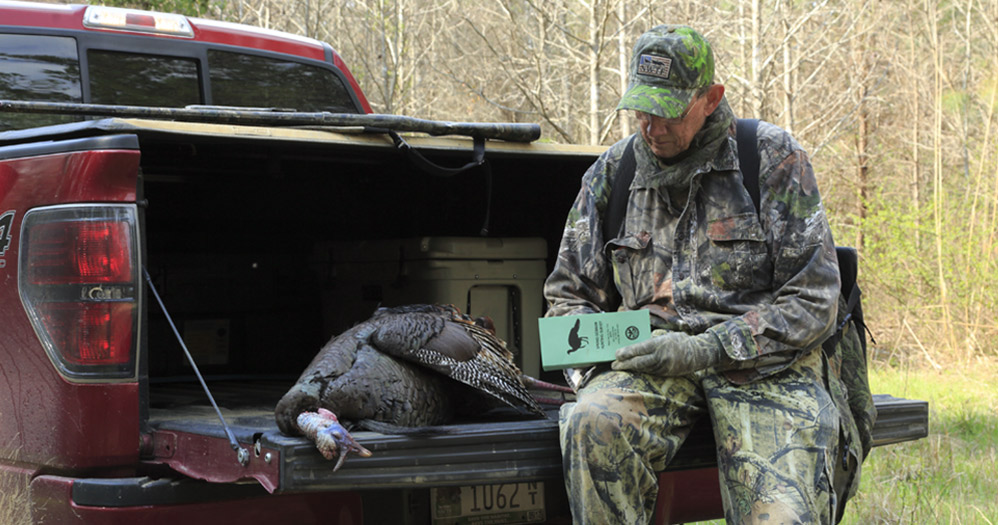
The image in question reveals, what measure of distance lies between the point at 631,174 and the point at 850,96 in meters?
9.51

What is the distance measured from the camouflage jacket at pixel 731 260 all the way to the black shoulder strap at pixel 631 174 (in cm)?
2

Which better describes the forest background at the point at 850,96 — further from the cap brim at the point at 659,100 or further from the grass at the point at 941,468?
the cap brim at the point at 659,100

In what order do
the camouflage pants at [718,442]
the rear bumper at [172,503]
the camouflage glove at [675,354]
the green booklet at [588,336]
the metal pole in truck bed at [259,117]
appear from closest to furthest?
the rear bumper at [172,503]
the camouflage pants at [718,442]
the camouflage glove at [675,354]
the green booklet at [588,336]
the metal pole in truck bed at [259,117]

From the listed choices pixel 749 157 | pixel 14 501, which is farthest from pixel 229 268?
pixel 749 157

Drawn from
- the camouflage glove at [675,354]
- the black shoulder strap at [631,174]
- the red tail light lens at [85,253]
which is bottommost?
the camouflage glove at [675,354]

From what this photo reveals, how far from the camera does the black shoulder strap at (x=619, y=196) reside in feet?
10.6

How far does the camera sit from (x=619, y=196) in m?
3.25

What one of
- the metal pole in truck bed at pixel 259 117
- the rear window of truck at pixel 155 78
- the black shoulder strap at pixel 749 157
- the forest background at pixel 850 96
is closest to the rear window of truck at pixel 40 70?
the rear window of truck at pixel 155 78

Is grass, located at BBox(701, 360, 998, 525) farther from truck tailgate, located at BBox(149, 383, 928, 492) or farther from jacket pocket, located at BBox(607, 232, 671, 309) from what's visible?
truck tailgate, located at BBox(149, 383, 928, 492)

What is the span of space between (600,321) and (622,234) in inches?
14.1

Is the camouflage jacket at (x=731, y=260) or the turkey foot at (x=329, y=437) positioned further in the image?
the camouflage jacket at (x=731, y=260)

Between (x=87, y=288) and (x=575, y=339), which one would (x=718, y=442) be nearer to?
(x=575, y=339)

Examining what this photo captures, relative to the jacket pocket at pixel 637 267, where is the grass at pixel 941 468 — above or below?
below

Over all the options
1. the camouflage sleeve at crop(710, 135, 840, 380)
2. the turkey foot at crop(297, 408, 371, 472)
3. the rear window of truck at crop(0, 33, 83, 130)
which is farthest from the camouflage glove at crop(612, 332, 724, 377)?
the rear window of truck at crop(0, 33, 83, 130)
